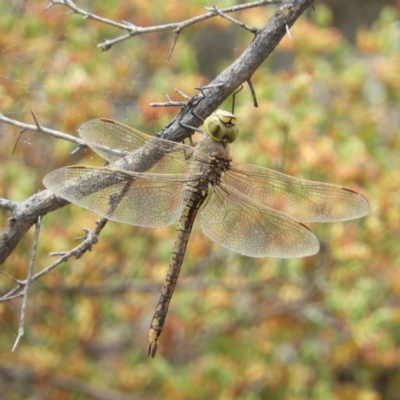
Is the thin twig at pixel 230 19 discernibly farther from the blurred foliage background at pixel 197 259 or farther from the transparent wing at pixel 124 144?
the blurred foliage background at pixel 197 259

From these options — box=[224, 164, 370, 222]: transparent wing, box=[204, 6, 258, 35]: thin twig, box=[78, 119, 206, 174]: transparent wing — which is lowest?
box=[224, 164, 370, 222]: transparent wing

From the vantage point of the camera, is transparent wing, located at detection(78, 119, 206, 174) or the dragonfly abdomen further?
the dragonfly abdomen

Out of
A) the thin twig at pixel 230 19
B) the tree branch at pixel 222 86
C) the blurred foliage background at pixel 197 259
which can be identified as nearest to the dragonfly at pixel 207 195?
the tree branch at pixel 222 86

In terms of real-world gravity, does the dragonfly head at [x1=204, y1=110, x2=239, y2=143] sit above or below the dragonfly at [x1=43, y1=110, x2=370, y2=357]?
above

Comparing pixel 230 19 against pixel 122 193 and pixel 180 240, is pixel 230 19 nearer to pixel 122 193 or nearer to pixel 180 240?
pixel 122 193

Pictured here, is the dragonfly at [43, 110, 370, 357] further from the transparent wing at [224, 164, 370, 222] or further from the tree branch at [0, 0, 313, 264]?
the tree branch at [0, 0, 313, 264]

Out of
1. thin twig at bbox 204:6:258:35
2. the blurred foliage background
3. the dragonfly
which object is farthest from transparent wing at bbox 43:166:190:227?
the blurred foliage background
